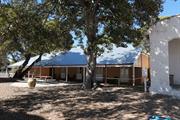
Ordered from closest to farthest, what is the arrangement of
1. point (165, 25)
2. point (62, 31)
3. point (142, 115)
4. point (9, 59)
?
point (142, 115) → point (165, 25) → point (62, 31) → point (9, 59)

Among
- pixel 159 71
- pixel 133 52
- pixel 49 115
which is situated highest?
pixel 133 52

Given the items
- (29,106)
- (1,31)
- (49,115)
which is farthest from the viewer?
(1,31)

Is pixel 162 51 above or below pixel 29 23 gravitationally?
below

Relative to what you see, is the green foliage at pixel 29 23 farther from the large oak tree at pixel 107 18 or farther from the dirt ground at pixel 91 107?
the dirt ground at pixel 91 107

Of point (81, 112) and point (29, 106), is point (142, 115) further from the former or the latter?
point (29, 106)

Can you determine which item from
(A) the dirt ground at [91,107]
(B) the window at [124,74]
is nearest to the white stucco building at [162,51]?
(A) the dirt ground at [91,107]

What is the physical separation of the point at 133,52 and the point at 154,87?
1417 cm

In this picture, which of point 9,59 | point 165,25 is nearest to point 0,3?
point 165,25

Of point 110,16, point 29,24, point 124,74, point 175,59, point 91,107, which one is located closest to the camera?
point 91,107

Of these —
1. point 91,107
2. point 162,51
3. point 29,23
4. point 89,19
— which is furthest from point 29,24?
point 162,51

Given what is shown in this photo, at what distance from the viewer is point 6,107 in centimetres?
1848

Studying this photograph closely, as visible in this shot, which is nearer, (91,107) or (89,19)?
(91,107)

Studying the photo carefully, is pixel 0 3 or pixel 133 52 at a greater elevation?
pixel 0 3

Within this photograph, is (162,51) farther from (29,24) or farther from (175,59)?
(29,24)
